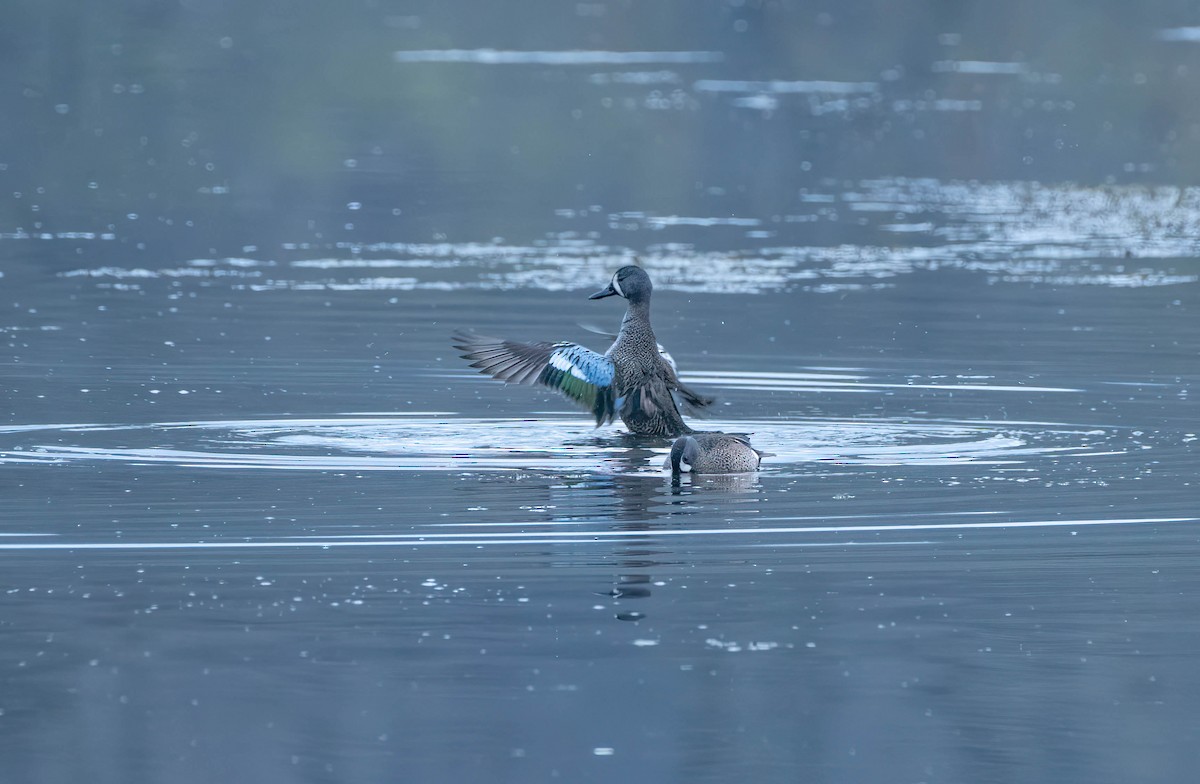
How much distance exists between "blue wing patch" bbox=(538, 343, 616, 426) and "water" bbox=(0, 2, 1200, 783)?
0.19m

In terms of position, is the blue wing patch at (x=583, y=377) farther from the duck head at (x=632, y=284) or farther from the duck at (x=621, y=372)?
the duck head at (x=632, y=284)

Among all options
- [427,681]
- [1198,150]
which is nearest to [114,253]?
[427,681]

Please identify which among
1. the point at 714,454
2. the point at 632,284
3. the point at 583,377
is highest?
the point at 632,284

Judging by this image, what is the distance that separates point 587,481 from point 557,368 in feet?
5.82

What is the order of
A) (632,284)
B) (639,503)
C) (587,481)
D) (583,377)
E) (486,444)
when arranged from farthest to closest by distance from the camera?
(632,284) < (583,377) < (486,444) < (587,481) < (639,503)

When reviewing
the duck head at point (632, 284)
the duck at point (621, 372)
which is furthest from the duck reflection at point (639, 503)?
the duck head at point (632, 284)

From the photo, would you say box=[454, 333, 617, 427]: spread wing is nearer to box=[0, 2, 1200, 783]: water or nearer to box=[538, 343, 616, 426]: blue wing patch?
box=[538, 343, 616, 426]: blue wing patch

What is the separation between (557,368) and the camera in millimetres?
12305

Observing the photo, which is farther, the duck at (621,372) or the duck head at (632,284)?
the duck head at (632,284)

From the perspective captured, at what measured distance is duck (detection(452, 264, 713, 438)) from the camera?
12227mm

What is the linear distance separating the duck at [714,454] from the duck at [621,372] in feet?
4.25

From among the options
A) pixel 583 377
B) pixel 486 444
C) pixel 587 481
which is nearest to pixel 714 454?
pixel 587 481

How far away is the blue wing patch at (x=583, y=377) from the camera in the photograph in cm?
1223

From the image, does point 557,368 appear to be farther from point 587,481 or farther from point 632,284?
point 587,481
